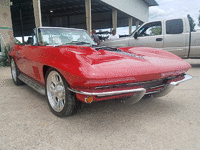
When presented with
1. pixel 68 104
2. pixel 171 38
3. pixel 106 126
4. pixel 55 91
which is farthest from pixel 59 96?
pixel 171 38

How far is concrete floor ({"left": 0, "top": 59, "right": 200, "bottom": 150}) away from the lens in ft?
5.33

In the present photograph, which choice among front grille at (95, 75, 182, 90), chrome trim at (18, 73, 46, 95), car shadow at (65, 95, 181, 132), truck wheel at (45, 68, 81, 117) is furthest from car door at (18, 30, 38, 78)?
front grille at (95, 75, 182, 90)

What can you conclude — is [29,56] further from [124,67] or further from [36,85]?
[124,67]

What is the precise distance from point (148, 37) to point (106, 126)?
519 centimetres

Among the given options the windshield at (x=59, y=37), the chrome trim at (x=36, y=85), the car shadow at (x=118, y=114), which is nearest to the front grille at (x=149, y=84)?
the car shadow at (x=118, y=114)

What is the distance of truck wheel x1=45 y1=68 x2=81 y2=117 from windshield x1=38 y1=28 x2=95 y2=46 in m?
0.85

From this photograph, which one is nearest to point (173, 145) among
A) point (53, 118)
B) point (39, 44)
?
point (53, 118)

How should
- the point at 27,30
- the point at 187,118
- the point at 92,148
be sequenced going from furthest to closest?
the point at 27,30 < the point at 187,118 < the point at 92,148

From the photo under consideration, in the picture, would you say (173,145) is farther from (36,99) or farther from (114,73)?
(36,99)

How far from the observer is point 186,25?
20.5ft

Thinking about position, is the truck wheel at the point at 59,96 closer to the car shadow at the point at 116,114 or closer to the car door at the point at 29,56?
the car shadow at the point at 116,114

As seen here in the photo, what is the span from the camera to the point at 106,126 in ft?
6.49

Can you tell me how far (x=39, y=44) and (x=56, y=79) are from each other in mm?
1021

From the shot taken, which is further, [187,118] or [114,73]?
[187,118]
